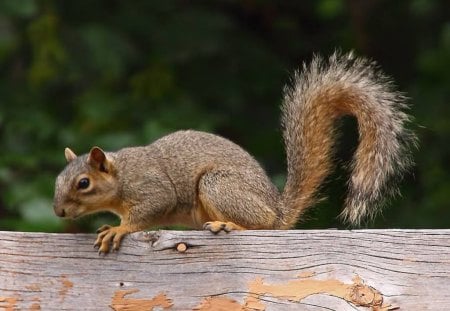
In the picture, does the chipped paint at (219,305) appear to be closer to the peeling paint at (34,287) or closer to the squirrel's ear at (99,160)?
the peeling paint at (34,287)

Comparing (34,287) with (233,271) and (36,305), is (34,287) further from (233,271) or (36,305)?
(233,271)

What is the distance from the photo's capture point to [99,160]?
2963 mm

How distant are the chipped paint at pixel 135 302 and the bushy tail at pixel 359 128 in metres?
0.49

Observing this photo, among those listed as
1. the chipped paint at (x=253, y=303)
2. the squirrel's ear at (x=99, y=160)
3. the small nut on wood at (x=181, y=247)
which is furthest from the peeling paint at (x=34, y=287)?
the squirrel's ear at (x=99, y=160)

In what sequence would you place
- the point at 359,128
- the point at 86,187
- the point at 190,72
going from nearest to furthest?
1. the point at 359,128
2. the point at 86,187
3. the point at 190,72

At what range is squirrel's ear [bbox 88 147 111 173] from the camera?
9.58 feet

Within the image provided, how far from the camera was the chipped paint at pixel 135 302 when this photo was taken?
2262mm

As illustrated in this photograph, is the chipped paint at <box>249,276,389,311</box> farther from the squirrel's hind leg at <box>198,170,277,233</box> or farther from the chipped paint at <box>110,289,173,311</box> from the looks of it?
the squirrel's hind leg at <box>198,170,277,233</box>

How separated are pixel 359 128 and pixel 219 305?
2.38 feet

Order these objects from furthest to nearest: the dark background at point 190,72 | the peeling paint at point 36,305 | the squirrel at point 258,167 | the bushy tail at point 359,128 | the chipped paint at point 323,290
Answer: the dark background at point 190,72
the squirrel at point 258,167
the bushy tail at point 359,128
the peeling paint at point 36,305
the chipped paint at point 323,290

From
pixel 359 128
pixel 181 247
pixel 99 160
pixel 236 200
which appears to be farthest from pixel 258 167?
pixel 181 247

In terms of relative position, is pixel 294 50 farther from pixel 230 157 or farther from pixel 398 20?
pixel 230 157

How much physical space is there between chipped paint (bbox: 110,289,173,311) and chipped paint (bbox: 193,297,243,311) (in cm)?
7

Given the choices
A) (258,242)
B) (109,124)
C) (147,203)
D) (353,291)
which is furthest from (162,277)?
(109,124)
